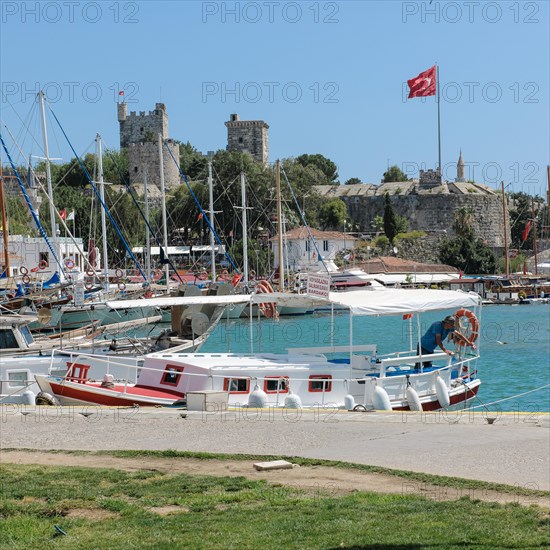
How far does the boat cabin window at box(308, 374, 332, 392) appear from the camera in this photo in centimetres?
2323

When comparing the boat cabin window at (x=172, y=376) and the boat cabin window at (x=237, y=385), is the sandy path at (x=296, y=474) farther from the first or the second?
the boat cabin window at (x=172, y=376)

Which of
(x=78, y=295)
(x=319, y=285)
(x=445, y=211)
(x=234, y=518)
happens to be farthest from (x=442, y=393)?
(x=445, y=211)

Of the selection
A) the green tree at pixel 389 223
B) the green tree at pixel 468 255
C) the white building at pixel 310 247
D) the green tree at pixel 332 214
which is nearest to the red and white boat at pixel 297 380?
the white building at pixel 310 247

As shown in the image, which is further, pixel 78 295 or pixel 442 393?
pixel 78 295

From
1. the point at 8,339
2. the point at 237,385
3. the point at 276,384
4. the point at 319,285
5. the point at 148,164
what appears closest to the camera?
the point at 237,385

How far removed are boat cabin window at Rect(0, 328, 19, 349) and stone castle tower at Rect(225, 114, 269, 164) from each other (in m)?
125

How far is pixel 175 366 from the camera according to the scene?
931 inches

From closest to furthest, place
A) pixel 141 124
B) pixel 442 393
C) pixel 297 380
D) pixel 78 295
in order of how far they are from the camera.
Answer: pixel 297 380 → pixel 442 393 → pixel 78 295 → pixel 141 124

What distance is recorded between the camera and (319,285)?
2400 cm

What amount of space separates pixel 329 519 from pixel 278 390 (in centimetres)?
1220

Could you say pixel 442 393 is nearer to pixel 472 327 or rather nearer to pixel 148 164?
pixel 472 327

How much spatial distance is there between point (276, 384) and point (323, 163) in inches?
5548

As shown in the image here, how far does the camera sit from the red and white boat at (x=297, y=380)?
73.4 feet

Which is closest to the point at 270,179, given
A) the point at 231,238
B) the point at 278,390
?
the point at 231,238
